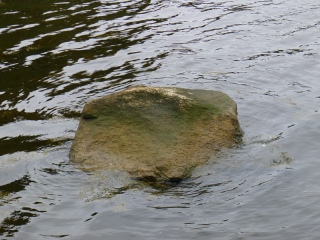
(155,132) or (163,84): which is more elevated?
(155,132)

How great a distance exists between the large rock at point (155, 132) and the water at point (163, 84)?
0.20 meters

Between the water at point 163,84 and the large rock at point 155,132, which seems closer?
the water at point 163,84

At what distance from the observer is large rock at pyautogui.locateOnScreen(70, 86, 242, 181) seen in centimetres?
724

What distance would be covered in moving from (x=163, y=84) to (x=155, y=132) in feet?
8.17

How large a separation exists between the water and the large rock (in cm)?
20

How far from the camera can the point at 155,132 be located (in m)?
7.61

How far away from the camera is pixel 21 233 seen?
6277 mm

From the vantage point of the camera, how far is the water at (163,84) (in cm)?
642

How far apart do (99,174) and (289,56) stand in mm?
5128

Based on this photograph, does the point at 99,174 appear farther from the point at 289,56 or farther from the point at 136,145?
the point at 289,56

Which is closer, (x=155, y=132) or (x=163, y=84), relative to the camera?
(x=155, y=132)

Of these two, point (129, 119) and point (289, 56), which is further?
point (289, 56)

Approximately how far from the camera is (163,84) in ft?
32.8

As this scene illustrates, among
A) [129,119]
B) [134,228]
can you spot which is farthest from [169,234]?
[129,119]
